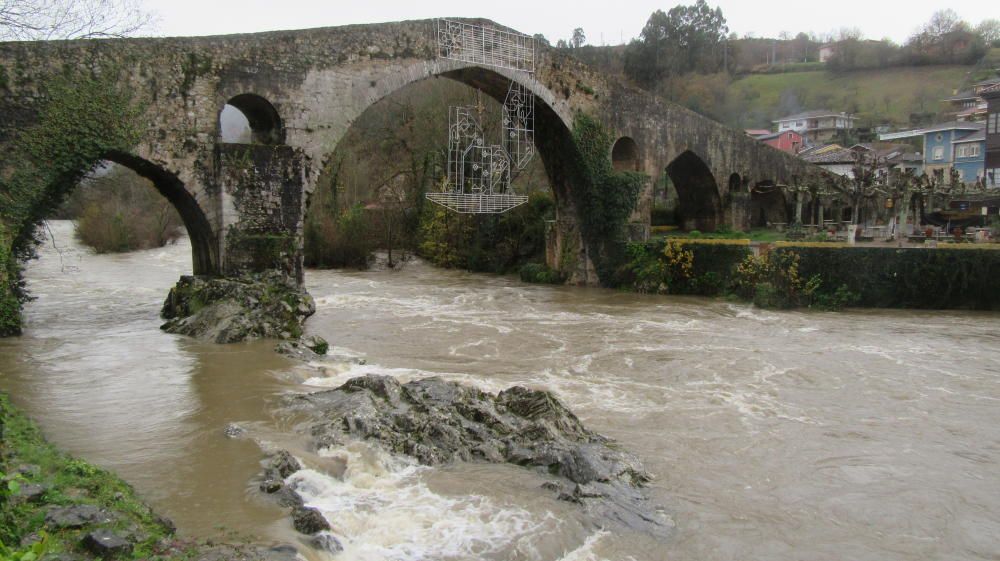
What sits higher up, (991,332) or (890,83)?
(890,83)

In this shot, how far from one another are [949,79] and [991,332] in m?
52.7

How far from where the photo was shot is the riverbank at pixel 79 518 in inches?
188

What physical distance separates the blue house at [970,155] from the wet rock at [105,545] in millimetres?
42656

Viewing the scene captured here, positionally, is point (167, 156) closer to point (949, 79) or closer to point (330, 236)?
point (330, 236)

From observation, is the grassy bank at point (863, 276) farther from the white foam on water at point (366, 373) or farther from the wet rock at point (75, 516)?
the wet rock at point (75, 516)

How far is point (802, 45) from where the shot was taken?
8912 cm

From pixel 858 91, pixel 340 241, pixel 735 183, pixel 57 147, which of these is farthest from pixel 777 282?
pixel 858 91

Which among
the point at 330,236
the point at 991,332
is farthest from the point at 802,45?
the point at 991,332

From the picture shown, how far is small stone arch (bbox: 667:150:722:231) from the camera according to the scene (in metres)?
30.9

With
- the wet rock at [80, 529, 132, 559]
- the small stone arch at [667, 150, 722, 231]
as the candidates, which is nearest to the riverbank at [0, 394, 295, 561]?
the wet rock at [80, 529, 132, 559]

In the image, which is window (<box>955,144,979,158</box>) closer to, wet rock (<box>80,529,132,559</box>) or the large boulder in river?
the large boulder in river

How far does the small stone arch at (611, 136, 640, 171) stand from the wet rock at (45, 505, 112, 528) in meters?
22.4

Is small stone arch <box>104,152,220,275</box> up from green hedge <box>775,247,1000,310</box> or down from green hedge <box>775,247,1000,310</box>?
up

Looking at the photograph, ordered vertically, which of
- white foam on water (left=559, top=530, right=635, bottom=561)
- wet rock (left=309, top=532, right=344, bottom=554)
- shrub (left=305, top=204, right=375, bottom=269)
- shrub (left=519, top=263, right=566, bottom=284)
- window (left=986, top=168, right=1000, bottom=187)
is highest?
window (left=986, top=168, right=1000, bottom=187)
